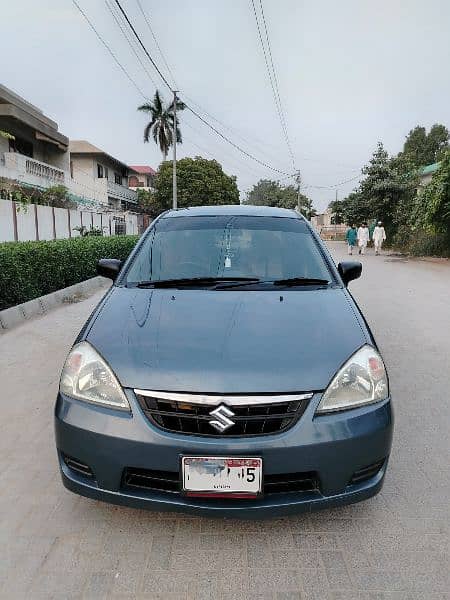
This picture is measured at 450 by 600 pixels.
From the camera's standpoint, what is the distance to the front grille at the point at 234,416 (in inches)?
78.9

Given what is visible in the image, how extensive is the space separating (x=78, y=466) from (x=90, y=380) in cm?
39

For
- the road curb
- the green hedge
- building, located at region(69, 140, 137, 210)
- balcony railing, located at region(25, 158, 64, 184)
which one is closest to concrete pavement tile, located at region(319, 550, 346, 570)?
the road curb

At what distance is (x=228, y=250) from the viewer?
345 cm

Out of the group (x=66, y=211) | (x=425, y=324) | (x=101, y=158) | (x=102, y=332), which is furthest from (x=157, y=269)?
(x=101, y=158)

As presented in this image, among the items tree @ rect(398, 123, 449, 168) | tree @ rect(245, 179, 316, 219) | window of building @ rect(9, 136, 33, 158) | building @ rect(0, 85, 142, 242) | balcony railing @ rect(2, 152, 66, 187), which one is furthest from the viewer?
tree @ rect(245, 179, 316, 219)

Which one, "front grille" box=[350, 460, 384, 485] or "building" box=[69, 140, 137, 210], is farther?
"building" box=[69, 140, 137, 210]

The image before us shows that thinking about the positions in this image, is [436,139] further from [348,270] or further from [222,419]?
[222,419]

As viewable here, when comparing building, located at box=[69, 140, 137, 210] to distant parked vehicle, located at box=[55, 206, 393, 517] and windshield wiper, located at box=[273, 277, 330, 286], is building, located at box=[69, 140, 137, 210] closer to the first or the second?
windshield wiper, located at box=[273, 277, 330, 286]

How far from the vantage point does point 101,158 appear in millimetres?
36375

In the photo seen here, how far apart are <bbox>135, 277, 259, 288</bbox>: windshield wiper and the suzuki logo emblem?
1.23 meters

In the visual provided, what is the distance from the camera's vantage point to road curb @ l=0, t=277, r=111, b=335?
258 inches

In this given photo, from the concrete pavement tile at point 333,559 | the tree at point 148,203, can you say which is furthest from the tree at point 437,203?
the tree at point 148,203

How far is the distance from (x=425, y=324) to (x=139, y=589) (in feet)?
20.6

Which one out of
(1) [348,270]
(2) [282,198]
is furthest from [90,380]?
(2) [282,198]
